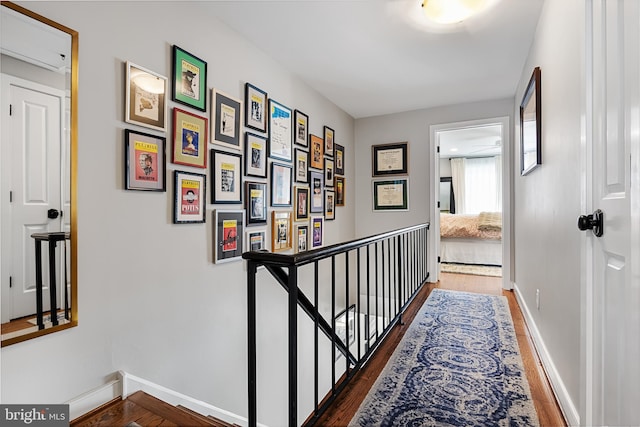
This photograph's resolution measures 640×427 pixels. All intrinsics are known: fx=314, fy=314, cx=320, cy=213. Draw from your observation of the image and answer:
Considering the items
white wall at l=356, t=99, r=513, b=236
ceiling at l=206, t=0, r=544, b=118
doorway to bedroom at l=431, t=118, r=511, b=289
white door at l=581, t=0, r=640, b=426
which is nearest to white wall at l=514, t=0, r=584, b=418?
white door at l=581, t=0, r=640, b=426

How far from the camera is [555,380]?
1.60 metres

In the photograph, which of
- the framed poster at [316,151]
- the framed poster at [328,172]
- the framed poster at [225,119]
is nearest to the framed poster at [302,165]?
the framed poster at [316,151]

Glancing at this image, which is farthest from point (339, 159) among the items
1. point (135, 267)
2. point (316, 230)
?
point (135, 267)

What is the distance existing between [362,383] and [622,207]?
4.65 ft

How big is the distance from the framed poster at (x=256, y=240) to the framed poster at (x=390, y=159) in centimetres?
232

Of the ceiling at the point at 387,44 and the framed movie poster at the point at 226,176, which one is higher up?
the ceiling at the point at 387,44

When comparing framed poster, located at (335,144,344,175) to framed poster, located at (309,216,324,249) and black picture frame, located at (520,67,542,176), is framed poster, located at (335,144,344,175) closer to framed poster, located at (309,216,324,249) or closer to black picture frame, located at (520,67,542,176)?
framed poster, located at (309,216,324,249)

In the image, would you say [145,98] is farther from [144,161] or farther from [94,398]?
[94,398]

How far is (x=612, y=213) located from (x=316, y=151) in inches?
116

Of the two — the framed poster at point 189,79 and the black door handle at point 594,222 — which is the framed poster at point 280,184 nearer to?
the framed poster at point 189,79

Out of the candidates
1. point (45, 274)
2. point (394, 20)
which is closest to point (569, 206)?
point (394, 20)

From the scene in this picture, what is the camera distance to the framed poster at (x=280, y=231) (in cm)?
287

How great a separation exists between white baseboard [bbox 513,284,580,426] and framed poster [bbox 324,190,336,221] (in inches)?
88.5

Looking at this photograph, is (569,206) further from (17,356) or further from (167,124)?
(17,356)
